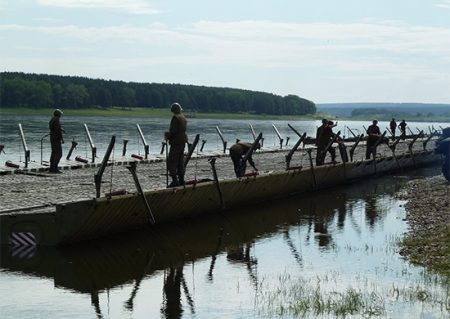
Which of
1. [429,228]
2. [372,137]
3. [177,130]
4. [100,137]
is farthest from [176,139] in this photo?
[100,137]

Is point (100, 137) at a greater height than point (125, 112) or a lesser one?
lesser

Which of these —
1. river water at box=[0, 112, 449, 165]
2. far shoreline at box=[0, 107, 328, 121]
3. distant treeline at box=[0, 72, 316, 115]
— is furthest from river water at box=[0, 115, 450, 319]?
far shoreline at box=[0, 107, 328, 121]

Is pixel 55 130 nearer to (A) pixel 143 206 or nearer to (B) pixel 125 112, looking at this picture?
(A) pixel 143 206

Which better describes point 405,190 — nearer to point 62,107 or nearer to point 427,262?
point 427,262

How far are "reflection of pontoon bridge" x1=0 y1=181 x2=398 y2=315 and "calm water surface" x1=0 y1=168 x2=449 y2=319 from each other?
0.9 inches

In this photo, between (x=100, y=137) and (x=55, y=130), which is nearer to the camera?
(x=55, y=130)

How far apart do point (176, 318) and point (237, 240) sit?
736 cm

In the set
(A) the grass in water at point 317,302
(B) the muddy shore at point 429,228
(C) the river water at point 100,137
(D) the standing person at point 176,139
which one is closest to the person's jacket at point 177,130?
(D) the standing person at point 176,139

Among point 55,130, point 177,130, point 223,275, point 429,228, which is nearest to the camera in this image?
point 223,275

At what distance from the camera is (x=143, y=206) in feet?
63.2

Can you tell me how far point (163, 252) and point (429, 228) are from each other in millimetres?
7355

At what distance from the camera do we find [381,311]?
12859 millimetres

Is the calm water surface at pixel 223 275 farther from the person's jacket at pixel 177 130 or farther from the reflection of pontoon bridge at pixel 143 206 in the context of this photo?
the person's jacket at pixel 177 130

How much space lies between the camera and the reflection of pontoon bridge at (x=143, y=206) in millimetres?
16750
